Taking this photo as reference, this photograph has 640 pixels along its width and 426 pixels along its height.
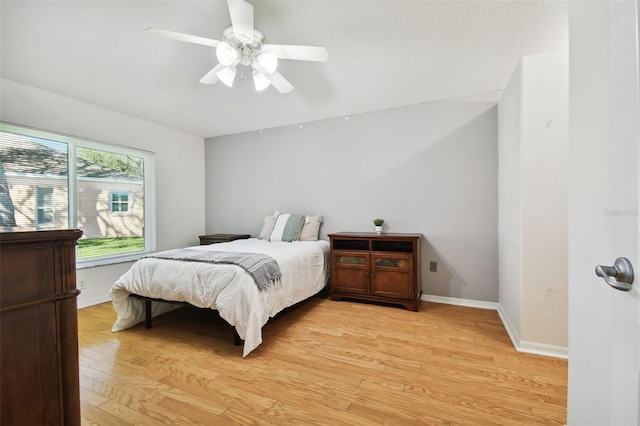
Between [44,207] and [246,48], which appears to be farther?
[44,207]

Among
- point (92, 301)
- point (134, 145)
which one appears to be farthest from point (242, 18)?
point (92, 301)

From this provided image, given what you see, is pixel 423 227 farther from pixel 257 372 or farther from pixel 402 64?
pixel 257 372

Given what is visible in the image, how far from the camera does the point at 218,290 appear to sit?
1968 millimetres

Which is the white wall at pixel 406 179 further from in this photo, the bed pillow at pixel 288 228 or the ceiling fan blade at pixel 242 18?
the ceiling fan blade at pixel 242 18

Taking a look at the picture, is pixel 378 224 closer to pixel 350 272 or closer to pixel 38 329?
pixel 350 272

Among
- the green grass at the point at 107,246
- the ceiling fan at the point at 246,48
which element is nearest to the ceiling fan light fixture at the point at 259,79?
the ceiling fan at the point at 246,48

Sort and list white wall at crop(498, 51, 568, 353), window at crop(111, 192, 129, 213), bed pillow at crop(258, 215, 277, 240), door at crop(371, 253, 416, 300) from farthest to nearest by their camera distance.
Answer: bed pillow at crop(258, 215, 277, 240)
window at crop(111, 192, 129, 213)
door at crop(371, 253, 416, 300)
white wall at crop(498, 51, 568, 353)

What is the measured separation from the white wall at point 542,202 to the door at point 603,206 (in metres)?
1.13

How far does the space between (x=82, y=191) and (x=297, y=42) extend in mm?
3073

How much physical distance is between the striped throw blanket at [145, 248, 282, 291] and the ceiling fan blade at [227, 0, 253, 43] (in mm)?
1631

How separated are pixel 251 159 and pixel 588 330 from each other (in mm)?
4087

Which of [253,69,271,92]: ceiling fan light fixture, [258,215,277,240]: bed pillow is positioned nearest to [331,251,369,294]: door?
[258,215,277,240]: bed pillow

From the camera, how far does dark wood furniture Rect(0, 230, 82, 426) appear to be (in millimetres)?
619

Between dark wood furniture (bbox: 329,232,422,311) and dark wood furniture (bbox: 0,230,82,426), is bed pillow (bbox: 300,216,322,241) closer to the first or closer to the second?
dark wood furniture (bbox: 329,232,422,311)
